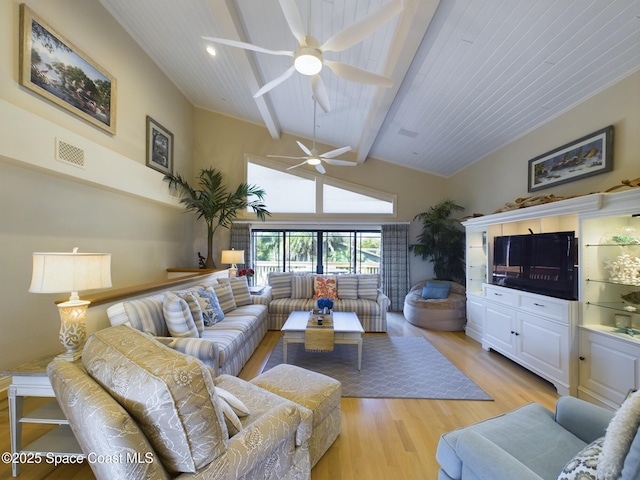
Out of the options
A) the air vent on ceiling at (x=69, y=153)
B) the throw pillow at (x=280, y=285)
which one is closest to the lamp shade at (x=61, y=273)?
the air vent on ceiling at (x=69, y=153)

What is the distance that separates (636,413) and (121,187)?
4770 millimetres

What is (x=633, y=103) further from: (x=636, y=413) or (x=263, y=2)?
(x=263, y=2)

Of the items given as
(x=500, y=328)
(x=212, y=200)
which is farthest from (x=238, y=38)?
(x=500, y=328)

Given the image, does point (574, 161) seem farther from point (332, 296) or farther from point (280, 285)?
point (280, 285)

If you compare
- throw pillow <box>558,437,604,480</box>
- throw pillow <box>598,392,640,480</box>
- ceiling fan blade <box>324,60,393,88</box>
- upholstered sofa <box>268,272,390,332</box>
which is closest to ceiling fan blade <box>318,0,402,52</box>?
ceiling fan blade <box>324,60,393,88</box>

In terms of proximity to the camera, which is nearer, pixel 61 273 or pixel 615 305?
pixel 61 273

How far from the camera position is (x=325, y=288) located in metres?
4.82

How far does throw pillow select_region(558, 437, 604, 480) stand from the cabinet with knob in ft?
6.83

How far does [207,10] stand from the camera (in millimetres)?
3352

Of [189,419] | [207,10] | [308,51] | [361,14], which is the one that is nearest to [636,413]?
[189,419]

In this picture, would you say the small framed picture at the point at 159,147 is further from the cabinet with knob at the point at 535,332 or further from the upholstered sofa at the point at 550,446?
the cabinet with knob at the point at 535,332

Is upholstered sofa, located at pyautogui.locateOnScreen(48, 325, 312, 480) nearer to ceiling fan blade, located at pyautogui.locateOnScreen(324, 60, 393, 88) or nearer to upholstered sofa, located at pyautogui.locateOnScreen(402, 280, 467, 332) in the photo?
ceiling fan blade, located at pyautogui.locateOnScreen(324, 60, 393, 88)

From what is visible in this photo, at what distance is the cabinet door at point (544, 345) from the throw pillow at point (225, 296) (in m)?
3.57

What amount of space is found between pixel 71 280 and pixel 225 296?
229cm
